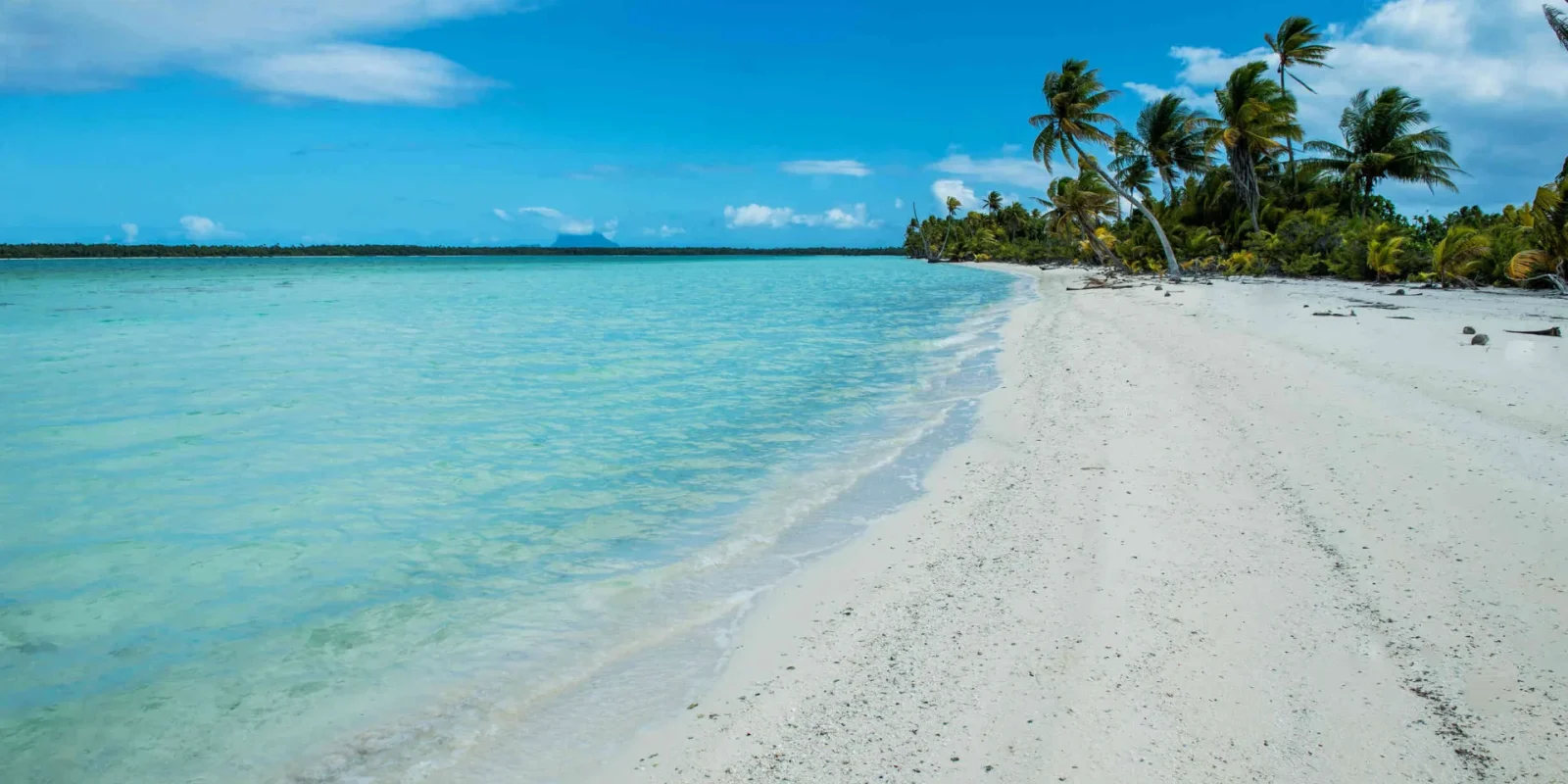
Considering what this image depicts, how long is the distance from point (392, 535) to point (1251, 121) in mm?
31983

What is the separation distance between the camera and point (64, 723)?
10.1 ft

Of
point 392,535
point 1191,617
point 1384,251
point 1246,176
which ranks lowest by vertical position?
point 392,535

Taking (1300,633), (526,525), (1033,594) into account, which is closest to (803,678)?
(1033,594)

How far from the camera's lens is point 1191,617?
10.5 ft

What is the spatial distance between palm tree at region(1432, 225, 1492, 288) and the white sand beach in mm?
14523

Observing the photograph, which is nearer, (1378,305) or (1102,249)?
(1378,305)

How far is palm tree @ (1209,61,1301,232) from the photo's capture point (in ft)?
90.6

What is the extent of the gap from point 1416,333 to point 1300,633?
10.1m

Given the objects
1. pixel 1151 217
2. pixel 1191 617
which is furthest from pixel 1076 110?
pixel 1191 617

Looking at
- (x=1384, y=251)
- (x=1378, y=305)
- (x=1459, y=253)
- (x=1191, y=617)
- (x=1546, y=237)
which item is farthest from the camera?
(x=1384, y=251)

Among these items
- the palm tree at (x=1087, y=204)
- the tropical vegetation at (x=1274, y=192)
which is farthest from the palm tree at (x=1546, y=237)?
the palm tree at (x=1087, y=204)

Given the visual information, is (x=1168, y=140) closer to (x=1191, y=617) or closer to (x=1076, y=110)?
(x=1076, y=110)

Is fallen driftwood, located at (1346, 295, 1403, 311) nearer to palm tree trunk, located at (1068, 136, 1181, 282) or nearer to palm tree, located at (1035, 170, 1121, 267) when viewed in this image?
palm tree trunk, located at (1068, 136, 1181, 282)

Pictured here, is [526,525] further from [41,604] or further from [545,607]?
A: [41,604]
